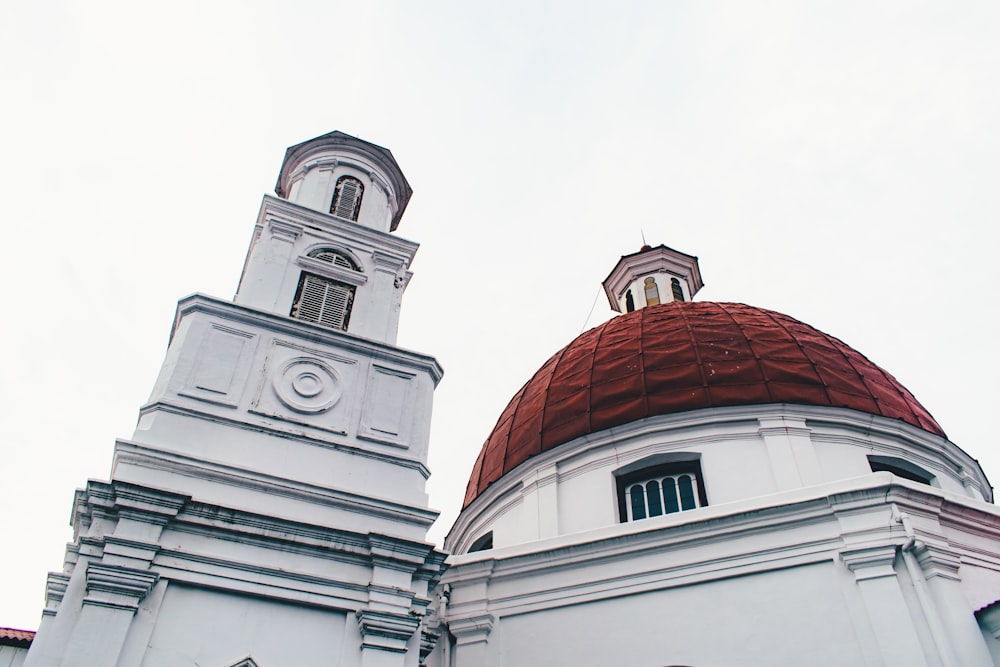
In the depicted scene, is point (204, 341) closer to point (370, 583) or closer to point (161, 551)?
point (161, 551)

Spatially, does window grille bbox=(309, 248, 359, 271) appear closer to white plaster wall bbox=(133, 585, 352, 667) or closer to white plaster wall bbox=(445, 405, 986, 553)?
white plaster wall bbox=(445, 405, 986, 553)

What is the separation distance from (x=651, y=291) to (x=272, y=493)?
1911 cm

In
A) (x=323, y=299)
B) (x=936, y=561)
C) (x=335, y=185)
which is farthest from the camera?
(x=335, y=185)

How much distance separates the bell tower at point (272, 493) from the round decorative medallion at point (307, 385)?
23mm

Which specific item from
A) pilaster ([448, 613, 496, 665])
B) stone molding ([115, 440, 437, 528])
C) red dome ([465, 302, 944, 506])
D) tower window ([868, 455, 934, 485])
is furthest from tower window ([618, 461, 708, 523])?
stone molding ([115, 440, 437, 528])

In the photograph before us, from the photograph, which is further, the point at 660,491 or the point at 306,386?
the point at 660,491

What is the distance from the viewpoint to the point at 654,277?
2700cm

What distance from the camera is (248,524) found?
9.05 m

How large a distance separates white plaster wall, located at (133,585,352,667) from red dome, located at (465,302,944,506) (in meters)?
6.98

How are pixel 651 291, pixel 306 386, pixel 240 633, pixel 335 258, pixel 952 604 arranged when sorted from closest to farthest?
pixel 240 633, pixel 952 604, pixel 306 386, pixel 335 258, pixel 651 291

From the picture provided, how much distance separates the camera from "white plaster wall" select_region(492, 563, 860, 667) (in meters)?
9.87

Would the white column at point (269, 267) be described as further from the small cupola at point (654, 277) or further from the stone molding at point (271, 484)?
the small cupola at point (654, 277)

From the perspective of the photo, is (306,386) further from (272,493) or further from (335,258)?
(335,258)

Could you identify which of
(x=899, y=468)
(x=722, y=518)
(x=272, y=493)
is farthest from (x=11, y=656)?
(x=899, y=468)
